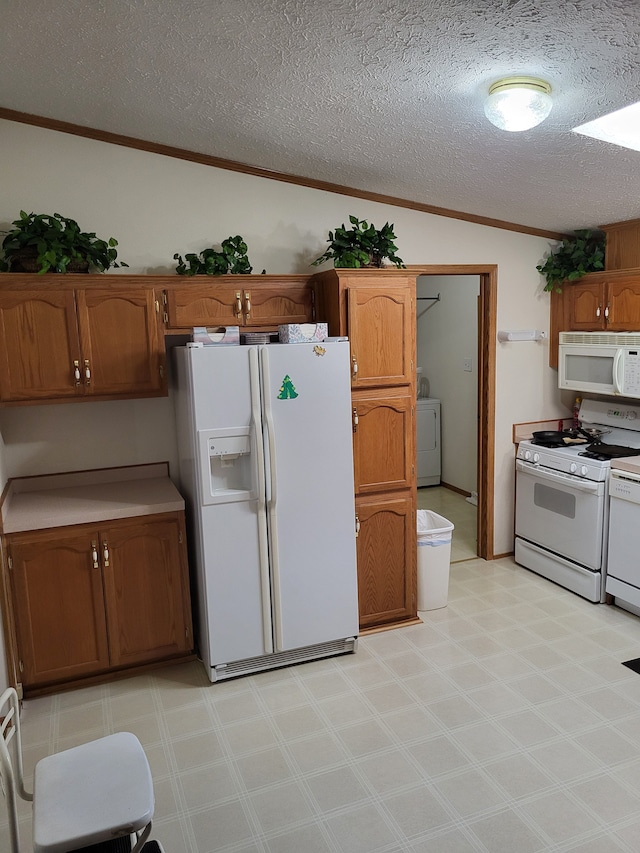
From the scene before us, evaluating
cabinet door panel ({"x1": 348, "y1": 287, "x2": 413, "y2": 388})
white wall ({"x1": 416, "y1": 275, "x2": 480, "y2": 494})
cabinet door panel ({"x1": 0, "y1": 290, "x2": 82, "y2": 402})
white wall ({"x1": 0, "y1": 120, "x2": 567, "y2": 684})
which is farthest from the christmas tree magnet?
white wall ({"x1": 416, "y1": 275, "x2": 480, "y2": 494})

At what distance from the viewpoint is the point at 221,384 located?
2990mm

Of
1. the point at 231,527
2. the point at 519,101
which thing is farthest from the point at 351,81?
the point at 231,527

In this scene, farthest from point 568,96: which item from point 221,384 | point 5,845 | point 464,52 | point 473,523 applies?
point 473,523

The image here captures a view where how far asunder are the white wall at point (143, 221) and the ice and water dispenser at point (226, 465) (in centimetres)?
68

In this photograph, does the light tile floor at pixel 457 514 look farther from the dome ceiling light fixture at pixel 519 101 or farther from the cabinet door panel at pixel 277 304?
the dome ceiling light fixture at pixel 519 101

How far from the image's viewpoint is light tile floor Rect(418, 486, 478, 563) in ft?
15.8

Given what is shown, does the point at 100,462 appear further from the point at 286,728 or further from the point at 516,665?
the point at 516,665

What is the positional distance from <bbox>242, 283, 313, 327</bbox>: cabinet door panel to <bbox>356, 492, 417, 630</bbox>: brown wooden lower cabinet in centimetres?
107

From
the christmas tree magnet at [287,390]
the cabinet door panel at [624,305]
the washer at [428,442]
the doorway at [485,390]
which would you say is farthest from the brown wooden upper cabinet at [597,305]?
the christmas tree magnet at [287,390]

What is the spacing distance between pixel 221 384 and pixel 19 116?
1664mm

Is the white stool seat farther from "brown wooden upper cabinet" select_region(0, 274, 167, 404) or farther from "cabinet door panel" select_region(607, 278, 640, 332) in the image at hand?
"cabinet door panel" select_region(607, 278, 640, 332)

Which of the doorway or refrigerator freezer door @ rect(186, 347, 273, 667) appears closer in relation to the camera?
refrigerator freezer door @ rect(186, 347, 273, 667)

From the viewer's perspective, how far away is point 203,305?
3.36 metres

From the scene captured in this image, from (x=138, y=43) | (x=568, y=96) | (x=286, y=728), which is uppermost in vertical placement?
(x=138, y=43)
